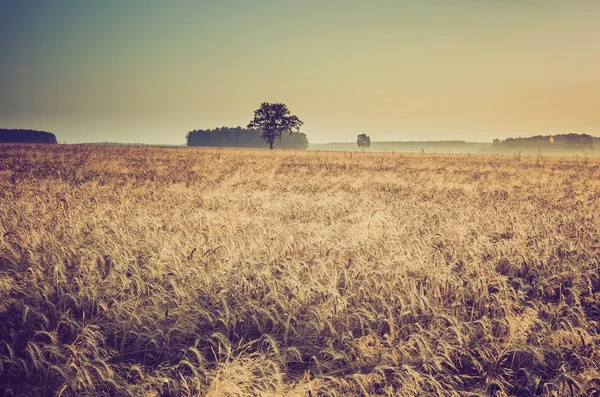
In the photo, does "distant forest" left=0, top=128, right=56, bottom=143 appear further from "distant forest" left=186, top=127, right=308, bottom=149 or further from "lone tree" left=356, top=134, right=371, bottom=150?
"lone tree" left=356, top=134, right=371, bottom=150

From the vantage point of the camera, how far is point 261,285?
4.40 metres

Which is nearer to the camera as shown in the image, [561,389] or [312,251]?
[561,389]

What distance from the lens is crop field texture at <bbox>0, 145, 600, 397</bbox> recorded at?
290 cm

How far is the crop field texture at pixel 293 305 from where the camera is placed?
2898mm

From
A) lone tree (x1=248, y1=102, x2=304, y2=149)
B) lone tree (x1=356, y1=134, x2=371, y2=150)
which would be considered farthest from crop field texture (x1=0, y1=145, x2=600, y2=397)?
lone tree (x1=356, y1=134, x2=371, y2=150)

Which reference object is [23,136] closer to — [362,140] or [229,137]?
[229,137]

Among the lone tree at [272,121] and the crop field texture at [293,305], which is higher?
the lone tree at [272,121]

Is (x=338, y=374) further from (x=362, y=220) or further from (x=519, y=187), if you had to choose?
(x=519, y=187)

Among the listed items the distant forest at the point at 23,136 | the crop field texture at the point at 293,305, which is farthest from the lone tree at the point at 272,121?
the distant forest at the point at 23,136

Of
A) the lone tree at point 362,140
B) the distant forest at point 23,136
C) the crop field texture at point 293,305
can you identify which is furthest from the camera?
the lone tree at point 362,140

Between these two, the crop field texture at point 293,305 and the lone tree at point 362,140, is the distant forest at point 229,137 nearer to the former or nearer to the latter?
the lone tree at point 362,140

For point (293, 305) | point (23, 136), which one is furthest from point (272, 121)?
point (23, 136)

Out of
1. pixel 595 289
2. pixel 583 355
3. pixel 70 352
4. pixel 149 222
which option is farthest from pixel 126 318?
pixel 595 289

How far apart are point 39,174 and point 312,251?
48.9ft
